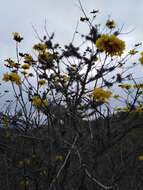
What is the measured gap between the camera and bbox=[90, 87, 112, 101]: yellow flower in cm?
280

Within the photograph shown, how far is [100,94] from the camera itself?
2.98 m

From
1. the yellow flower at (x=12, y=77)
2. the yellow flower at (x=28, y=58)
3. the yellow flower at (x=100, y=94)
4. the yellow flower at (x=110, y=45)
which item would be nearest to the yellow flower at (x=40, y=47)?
the yellow flower at (x=28, y=58)

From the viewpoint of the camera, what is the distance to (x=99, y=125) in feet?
9.37

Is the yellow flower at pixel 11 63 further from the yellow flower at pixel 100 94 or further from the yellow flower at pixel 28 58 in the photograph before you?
the yellow flower at pixel 100 94

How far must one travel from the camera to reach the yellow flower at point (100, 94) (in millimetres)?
2801

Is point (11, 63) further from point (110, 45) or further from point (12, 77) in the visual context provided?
point (110, 45)

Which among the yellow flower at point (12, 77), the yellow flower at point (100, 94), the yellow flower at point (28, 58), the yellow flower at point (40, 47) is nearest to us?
the yellow flower at point (100, 94)

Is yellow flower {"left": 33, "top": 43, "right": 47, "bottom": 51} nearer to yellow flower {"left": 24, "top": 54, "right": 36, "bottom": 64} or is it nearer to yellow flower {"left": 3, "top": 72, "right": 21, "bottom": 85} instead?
yellow flower {"left": 24, "top": 54, "right": 36, "bottom": 64}

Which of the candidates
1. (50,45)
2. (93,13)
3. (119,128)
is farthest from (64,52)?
(119,128)

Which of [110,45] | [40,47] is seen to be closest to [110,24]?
[40,47]

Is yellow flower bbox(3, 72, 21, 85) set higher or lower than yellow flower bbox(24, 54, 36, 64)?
lower

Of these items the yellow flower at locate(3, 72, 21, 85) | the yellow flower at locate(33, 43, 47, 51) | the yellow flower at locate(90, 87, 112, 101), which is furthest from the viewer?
the yellow flower at locate(33, 43, 47, 51)

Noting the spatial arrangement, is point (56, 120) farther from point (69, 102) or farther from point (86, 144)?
point (86, 144)

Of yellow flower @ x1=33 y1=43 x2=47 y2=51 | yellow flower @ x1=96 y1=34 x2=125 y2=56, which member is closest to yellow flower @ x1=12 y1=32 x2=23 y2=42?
yellow flower @ x1=33 y1=43 x2=47 y2=51
